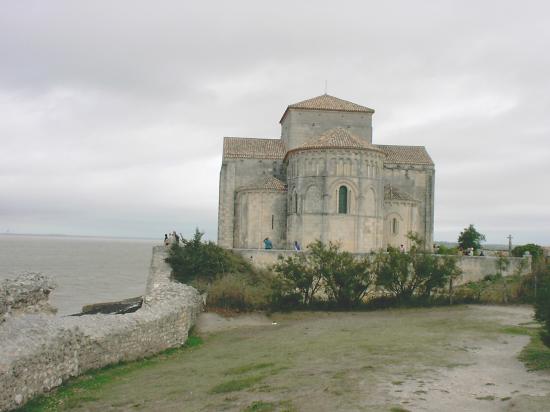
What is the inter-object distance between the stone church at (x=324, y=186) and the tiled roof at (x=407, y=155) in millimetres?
62

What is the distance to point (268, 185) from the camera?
103 feet

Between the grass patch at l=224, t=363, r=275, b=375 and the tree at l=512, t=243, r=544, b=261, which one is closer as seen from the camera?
the grass patch at l=224, t=363, r=275, b=375

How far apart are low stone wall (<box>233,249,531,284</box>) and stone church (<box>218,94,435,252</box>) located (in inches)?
98.6

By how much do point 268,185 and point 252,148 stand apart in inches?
164

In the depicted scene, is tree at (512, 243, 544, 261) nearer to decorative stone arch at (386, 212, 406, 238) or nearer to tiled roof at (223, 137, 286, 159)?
decorative stone arch at (386, 212, 406, 238)

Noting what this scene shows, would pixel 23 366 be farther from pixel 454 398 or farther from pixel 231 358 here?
pixel 454 398

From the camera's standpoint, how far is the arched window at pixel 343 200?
28891 mm

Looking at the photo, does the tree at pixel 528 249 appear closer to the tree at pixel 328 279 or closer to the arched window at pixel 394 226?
the arched window at pixel 394 226

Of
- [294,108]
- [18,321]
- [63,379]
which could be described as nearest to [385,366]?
[63,379]

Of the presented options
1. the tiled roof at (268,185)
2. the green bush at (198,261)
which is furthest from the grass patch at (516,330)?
the tiled roof at (268,185)

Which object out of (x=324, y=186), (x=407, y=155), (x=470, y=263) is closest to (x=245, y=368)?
(x=324, y=186)

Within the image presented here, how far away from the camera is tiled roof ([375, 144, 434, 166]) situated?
34.8 m

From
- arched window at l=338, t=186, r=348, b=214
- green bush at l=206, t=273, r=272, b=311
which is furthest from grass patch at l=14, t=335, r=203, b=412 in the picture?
arched window at l=338, t=186, r=348, b=214

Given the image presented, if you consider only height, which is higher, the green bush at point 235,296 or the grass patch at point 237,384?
the green bush at point 235,296
